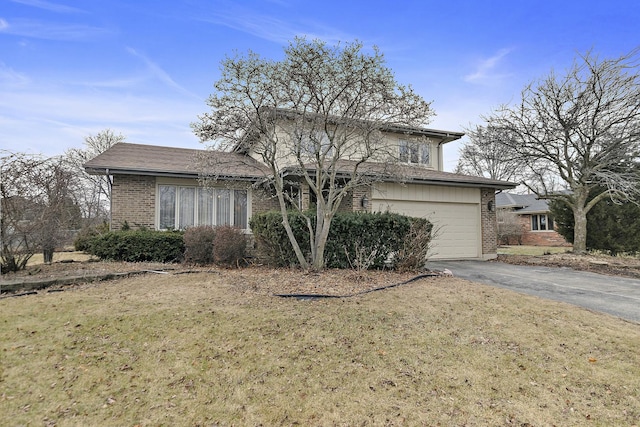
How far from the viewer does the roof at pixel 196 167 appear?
870 centimetres

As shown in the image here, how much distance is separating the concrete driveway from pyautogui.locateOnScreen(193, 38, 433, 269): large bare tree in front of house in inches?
161

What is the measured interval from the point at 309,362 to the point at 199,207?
9.01m

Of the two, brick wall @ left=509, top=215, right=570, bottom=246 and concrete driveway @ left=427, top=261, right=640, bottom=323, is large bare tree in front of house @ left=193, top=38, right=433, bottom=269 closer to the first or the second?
concrete driveway @ left=427, top=261, right=640, bottom=323

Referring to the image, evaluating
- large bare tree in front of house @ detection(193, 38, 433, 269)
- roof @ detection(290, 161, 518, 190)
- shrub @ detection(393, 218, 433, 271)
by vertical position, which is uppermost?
large bare tree in front of house @ detection(193, 38, 433, 269)

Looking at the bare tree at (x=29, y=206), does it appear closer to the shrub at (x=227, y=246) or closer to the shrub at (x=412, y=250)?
the shrub at (x=227, y=246)

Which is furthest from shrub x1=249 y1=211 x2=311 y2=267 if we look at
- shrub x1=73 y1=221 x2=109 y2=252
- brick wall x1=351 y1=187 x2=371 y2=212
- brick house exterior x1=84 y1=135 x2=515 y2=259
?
shrub x1=73 y1=221 x2=109 y2=252

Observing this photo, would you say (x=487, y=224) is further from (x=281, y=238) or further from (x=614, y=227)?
(x=281, y=238)

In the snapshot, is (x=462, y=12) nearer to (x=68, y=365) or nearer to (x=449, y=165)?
(x=68, y=365)

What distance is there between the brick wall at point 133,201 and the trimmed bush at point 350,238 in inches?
185

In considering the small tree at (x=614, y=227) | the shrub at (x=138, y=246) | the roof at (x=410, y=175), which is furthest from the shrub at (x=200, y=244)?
the small tree at (x=614, y=227)

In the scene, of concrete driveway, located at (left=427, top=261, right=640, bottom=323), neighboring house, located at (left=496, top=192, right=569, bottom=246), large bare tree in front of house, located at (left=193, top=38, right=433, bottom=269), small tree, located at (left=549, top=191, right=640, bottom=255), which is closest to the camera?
concrete driveway, located at (left=427, top=261, right=640, bottom=323)

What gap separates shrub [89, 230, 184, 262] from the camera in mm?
9445

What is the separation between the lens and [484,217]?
504 inches

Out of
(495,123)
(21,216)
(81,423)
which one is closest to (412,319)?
(81,423)
